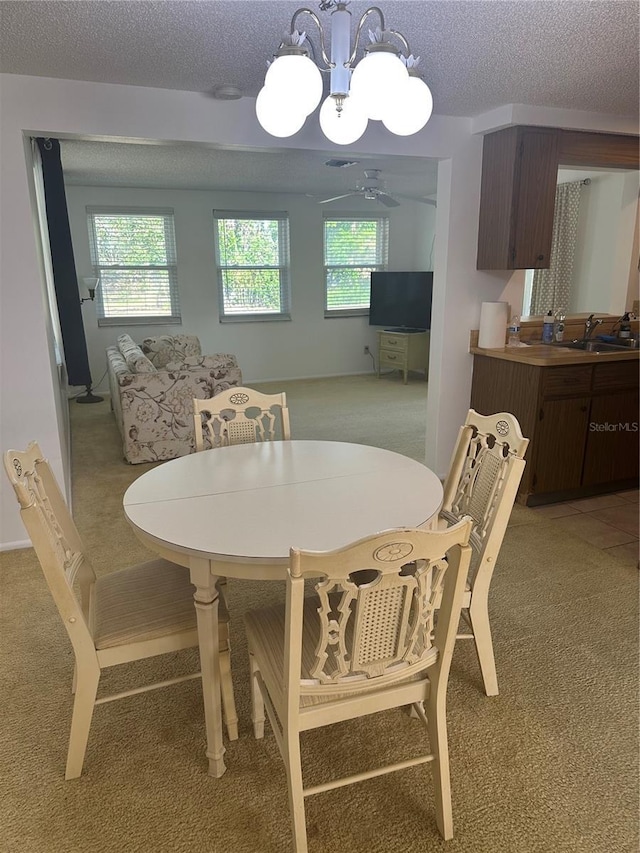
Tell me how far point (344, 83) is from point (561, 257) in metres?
3.93

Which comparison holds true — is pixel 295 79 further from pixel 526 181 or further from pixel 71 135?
pixel 526 181

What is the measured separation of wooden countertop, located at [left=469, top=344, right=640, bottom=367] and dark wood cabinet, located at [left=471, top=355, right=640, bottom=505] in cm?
3

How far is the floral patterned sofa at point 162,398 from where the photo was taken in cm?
429

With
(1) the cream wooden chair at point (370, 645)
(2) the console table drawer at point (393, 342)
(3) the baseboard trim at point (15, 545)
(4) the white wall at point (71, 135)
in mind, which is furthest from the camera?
(2) the console table drawer at point (393, 342)

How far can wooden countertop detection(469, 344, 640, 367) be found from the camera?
3302mm

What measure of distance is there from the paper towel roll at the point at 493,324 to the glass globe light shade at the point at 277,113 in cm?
233

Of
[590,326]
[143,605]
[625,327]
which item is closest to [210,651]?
[143,605]

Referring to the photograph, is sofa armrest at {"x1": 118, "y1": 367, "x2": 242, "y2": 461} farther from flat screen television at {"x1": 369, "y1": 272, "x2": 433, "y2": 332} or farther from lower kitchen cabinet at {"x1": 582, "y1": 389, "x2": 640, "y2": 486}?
flat screen television at {"x1": 369, "y1": 272, "x2": 433, "y2": 332}

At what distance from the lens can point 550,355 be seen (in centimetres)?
345

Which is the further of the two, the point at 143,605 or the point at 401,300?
the point at 401,300

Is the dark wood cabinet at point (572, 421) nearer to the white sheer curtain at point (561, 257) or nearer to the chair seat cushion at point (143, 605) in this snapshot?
the white sheer curtain at point (561, 257)

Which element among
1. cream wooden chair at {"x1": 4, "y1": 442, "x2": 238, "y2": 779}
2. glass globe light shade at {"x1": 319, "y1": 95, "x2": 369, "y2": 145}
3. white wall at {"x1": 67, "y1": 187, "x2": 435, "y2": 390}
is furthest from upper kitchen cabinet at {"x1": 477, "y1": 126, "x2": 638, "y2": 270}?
white wall at {"x1": 67, "y1": 187, "x2": 435, "y2": 390}

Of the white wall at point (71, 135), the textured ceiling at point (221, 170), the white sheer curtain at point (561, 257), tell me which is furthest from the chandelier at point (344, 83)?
the white sheer curtain at point (561, 257)

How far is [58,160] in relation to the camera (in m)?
3.54
